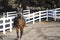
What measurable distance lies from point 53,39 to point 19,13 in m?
2.55

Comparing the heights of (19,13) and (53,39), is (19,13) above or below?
above

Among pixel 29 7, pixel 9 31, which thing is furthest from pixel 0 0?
pixel 9 31

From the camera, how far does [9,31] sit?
1393 cm

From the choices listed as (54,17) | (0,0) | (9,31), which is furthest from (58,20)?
(0,0)

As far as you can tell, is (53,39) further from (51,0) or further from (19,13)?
(51,0)

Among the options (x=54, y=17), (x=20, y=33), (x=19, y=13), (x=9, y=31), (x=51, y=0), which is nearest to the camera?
(x=19, y=13)

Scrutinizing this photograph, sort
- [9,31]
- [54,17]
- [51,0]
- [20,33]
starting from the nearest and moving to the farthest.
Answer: [20,33] → [9,31] → [54,17] → [51,0]

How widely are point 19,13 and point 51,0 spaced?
15812 millimetres

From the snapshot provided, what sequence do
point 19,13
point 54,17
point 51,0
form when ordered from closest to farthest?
point 19,13
point 54,17
point 51,0

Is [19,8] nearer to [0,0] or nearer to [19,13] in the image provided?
[19,13]

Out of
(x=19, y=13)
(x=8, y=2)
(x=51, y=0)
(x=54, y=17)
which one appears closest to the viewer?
(x=19, y=13)

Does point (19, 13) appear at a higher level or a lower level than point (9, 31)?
higher

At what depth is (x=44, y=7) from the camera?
27.5 meters

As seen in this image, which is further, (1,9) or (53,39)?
(1,9)
